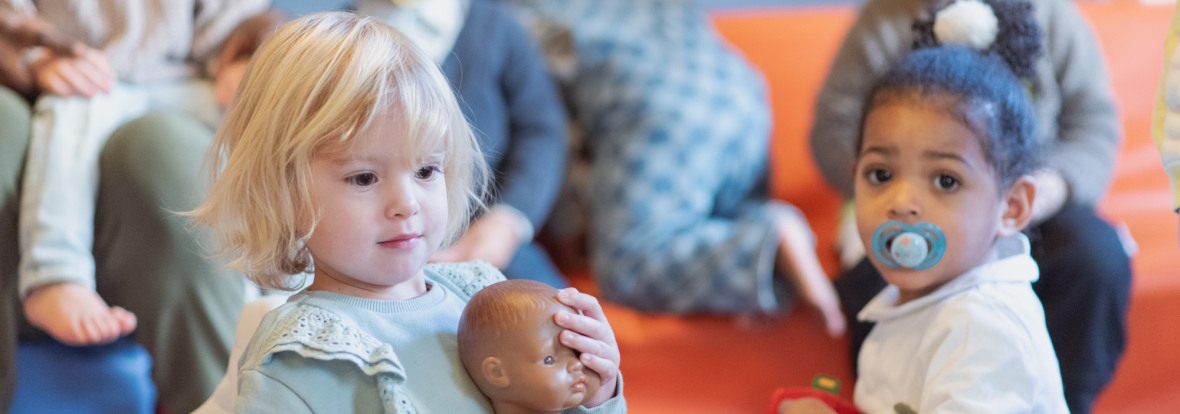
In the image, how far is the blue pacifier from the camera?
1.03 m

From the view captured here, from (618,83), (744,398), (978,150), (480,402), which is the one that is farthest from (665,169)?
(480,402)

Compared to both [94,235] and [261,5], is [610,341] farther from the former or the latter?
[261,5]

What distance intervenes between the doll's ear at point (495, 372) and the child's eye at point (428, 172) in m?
0.16

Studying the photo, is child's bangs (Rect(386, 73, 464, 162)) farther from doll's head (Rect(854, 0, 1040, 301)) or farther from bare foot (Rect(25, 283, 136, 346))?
bare foot (Rect(25, 283, 136, 346))

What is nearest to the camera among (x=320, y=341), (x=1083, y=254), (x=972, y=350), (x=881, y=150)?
(x=320, y=341)

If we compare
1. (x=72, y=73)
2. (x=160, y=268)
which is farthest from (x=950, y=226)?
(x=72, y=73)

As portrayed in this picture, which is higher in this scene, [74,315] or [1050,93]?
[1050,93]

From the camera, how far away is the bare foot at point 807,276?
157 centimetres

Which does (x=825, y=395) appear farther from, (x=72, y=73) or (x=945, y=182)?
(x=72, y=73)

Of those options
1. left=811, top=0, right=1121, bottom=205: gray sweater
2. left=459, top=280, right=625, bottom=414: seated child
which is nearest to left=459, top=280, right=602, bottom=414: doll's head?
left=459, top=280, right=625, bottom=414: seated child

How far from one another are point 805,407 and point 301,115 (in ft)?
1.87

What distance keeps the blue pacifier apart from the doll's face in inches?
13.1

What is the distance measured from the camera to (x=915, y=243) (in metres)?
1.03

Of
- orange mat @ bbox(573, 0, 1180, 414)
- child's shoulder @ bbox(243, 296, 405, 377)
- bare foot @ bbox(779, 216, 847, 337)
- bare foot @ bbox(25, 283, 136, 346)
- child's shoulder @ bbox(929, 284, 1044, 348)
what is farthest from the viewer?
bare foot @ bbox(779, 216, 847, 337)
